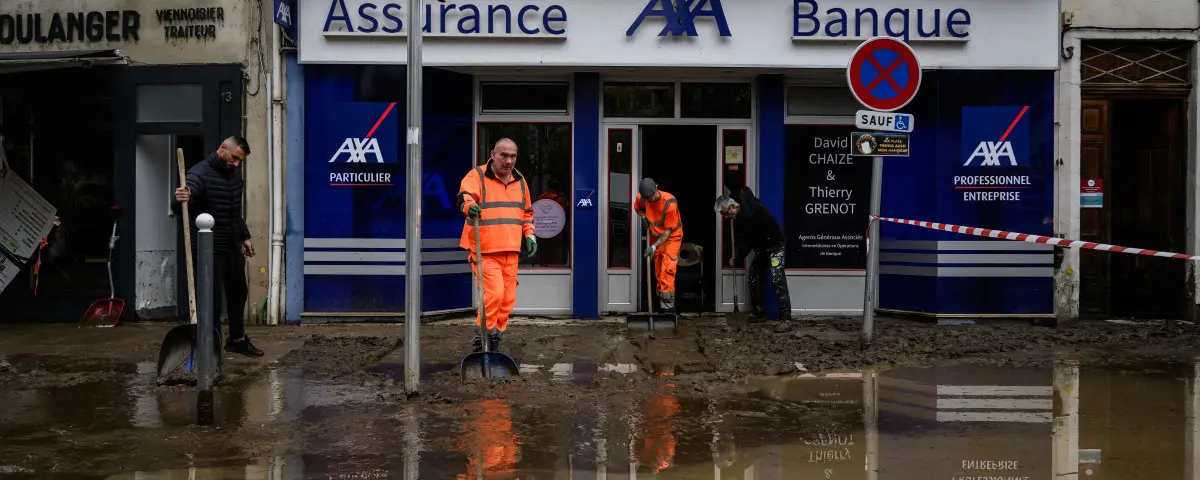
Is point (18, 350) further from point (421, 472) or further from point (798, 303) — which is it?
point (798, 303)

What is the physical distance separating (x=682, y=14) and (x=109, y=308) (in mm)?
6729

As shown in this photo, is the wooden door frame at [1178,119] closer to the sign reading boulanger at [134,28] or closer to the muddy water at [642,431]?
the muddy water at [642,431]

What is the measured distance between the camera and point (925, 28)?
429 inches

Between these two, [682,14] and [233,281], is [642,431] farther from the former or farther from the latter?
[682,14]

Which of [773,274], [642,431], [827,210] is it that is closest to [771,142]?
[827,210]

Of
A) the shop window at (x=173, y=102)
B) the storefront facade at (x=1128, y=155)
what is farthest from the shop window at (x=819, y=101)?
the shop window at (x=173, y=102)

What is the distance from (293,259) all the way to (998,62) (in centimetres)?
763

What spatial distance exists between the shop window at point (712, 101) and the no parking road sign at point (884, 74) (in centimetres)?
292

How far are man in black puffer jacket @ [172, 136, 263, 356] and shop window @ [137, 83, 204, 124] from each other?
277 cm

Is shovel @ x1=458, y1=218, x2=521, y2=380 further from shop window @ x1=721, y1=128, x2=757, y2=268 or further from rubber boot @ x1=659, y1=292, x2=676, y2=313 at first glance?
shop window @ x1=721, y1=128, x2=757, y2=268

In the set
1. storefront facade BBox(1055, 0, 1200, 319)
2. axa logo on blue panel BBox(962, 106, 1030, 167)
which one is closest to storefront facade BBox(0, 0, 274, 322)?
axa logo on blue panel BBox(962, 106, 1030, 167)

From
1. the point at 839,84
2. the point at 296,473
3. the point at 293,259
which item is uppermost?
the point at 839,84

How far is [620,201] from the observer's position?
11.7 m

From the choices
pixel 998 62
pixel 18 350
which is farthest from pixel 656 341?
pixel 18 350
